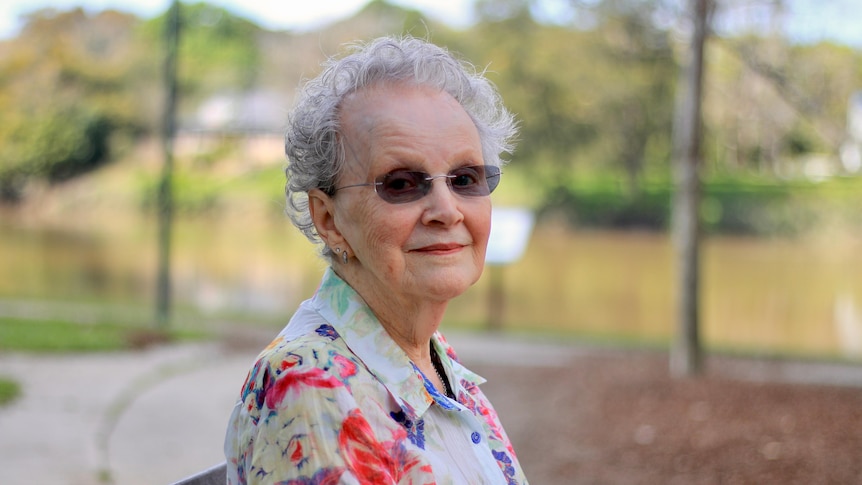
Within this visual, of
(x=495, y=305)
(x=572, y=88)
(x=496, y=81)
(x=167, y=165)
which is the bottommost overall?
(x=495, y=305)

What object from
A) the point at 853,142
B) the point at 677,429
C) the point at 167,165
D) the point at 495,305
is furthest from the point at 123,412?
the point at 495,305

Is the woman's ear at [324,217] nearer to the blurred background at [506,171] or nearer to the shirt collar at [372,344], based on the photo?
the shirt collar at [372,344]

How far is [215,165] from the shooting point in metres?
30.4

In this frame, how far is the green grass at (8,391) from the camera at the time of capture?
6.31 meters

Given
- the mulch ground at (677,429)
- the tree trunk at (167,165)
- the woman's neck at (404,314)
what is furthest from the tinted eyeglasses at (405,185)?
the tree trunk at (167,165)

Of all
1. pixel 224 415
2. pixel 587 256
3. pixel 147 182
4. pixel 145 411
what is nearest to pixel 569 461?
pixel 224 415

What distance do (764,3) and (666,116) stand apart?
24721 millimetres

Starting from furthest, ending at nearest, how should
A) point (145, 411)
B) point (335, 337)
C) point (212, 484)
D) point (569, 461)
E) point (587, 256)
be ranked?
1. point (587, 256)
2. point (145, 411)
3. point (569, 461)
4. point (212, 484)
5. point (335, 337)

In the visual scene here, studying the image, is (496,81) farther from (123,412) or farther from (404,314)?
(404,314)

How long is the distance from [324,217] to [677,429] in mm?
4704

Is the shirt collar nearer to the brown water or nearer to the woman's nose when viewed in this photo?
the woman's nose

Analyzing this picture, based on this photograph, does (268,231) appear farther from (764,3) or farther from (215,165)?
(764,3)

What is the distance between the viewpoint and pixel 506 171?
53.7 ft

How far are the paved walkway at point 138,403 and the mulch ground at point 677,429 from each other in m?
1.44
